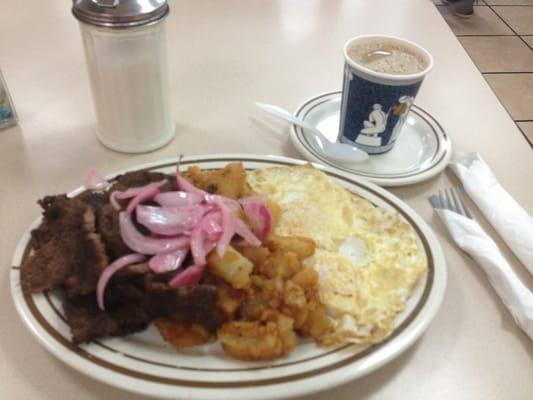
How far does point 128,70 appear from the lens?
1142 millimetres

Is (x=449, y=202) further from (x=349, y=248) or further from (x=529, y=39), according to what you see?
(x=529, y=39)

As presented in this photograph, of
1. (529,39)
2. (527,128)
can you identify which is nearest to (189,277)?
(527,128)

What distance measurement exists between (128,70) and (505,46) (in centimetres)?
334

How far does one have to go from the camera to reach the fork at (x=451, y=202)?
1.13 m

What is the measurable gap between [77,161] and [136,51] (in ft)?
1.08

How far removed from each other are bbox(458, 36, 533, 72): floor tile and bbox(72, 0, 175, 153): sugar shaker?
2.83 meters

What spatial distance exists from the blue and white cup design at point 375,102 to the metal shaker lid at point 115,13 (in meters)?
0.50

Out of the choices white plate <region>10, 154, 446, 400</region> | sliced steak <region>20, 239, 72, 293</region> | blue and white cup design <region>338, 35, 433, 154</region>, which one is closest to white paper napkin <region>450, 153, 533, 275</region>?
blue and white cup design <region>338, 35, 433, 154</region>

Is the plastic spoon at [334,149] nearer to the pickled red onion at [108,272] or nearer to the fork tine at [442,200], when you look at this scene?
the fork tine at [442,200]

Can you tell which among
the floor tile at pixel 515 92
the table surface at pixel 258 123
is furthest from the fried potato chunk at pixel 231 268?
the floor tile at pixel 515 92

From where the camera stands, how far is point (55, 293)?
2.70ft

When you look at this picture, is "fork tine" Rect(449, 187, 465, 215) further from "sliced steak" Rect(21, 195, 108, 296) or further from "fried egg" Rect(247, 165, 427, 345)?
"sliced steak" Rect(21, 195, 108, 296)

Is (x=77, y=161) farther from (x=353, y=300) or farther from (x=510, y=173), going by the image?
(x=510, y=173)

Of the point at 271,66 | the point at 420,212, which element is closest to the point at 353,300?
the point at 420,212
